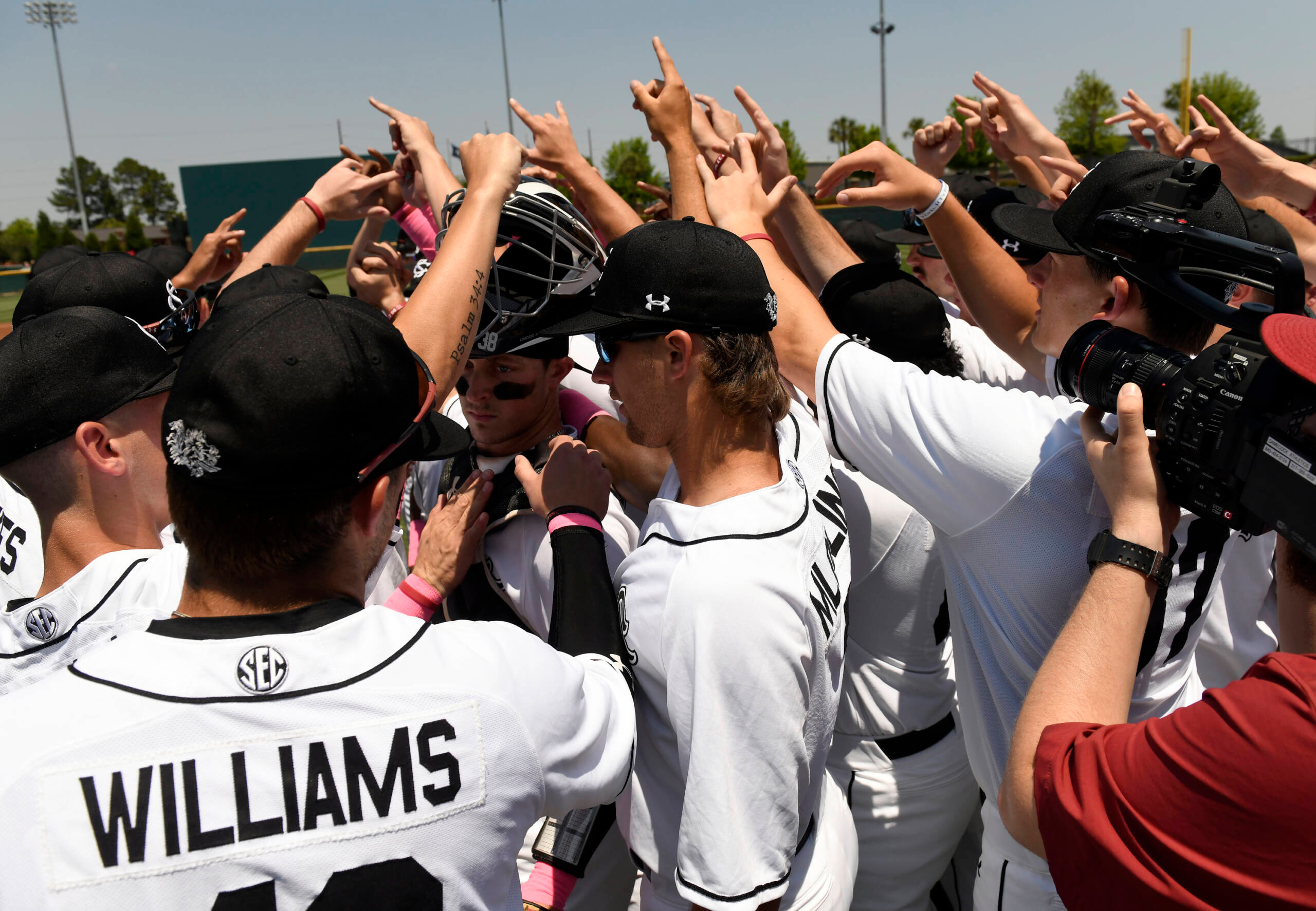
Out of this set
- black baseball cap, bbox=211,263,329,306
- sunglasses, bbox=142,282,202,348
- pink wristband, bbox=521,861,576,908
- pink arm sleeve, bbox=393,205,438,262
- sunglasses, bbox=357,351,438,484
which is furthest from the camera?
pink arm sleeve, bbox=393,205,438,262

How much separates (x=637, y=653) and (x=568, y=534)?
0.35 meters

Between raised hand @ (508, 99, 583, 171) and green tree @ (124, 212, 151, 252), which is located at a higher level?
raised hand @ (508, 99, 583, 171)

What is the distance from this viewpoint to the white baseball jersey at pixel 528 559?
246cm

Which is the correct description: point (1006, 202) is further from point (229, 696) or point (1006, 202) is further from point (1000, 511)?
point (229, 696)

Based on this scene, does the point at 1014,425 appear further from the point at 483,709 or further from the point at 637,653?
the point at 483,709

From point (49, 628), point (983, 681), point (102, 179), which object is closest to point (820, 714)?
point (983, 681)

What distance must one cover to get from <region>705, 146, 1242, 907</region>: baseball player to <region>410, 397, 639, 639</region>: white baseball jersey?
769mm

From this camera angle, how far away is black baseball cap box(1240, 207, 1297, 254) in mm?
2090

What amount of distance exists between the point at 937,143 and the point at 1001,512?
2.71 metres

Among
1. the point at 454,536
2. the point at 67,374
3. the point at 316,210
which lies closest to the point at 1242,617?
the point at 454,536

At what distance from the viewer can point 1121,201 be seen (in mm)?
2033

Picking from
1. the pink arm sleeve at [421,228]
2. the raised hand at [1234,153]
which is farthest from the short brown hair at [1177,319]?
the pink arm sleeve at [421,228]

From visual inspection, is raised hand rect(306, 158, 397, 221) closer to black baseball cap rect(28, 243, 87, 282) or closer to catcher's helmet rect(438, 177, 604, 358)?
catcher's helmet rect(438, 177, 604, 358)

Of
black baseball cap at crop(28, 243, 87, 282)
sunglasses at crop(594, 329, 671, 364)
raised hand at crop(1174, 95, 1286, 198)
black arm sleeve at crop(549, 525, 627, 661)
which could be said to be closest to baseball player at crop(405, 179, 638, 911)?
black arm sleeve at crop(549, 525, 627, 661)
